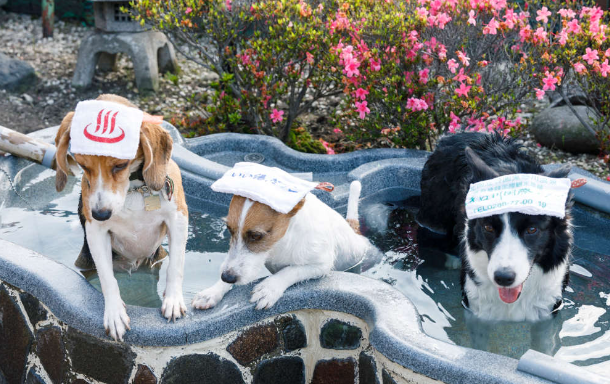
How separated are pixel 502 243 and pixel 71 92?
695 cm

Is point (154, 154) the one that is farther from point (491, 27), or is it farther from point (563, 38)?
point (563, 38)

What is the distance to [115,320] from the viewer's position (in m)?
3.17

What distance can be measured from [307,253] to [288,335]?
0.45 metres

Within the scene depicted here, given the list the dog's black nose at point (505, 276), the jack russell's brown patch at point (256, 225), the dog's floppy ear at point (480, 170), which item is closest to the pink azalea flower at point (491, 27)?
the dog's floppy ear at point (480, 170)

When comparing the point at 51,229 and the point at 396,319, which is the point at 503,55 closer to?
the point at 396,319

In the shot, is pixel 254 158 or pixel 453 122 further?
pixel 254 158

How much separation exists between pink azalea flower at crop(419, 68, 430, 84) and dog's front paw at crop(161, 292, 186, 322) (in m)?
3.10

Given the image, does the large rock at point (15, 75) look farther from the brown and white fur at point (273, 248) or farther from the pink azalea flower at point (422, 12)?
the brown and white fur at point (273, 248)

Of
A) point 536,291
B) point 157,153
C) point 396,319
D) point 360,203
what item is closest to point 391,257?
point 360,203

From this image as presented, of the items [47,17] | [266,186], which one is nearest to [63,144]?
[266,186]

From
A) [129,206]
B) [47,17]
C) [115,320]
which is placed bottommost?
[47,17]

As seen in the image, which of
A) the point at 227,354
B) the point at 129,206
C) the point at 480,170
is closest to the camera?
the point at 227,354

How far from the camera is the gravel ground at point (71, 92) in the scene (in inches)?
290

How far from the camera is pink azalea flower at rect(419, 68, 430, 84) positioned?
5.46 m
